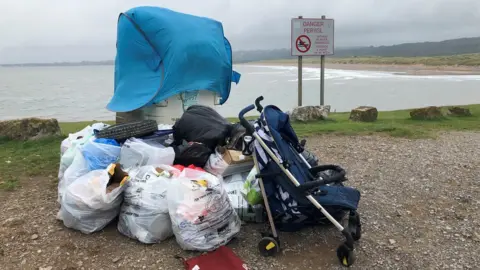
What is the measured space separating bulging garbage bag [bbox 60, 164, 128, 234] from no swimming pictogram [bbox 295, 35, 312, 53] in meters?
6.95

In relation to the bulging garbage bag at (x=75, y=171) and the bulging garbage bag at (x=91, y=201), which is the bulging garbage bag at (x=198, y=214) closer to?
the bulging garbage bag at (x=91, y=201)

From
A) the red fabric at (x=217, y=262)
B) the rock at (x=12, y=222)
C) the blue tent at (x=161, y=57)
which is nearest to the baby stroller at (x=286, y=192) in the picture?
the red fabric at (x=217, y=262)

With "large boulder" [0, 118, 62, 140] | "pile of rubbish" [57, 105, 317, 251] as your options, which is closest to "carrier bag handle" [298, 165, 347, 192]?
"pile of rubbish" [57, 105, 317, 251]

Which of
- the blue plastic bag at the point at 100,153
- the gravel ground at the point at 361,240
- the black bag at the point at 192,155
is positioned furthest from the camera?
the black bag at the point at 192,155

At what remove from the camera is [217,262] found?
329 centimetres

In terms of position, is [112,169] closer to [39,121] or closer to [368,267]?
[368,267]

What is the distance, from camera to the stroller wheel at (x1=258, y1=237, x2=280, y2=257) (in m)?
3.39

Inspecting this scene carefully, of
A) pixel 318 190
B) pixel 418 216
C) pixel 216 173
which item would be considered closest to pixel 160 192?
pixel 216 173

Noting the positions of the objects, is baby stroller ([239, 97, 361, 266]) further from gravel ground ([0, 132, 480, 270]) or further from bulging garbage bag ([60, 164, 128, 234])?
bulging garbage bag ([60, 164, 128, 234])

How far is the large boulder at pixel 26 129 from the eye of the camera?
25.4ft

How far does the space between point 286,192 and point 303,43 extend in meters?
6.95

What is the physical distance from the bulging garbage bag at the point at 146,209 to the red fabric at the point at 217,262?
47cm

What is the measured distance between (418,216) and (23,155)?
5.87 metres

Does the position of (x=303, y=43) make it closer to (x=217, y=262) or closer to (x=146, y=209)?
(x=146, y=209)
